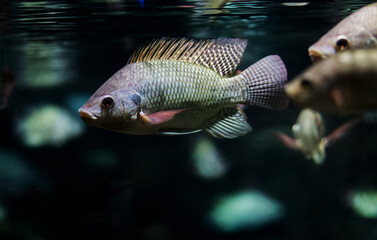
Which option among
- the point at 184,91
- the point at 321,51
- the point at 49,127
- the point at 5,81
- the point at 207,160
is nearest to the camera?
the point at 321,51

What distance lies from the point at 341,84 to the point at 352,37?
527 mm

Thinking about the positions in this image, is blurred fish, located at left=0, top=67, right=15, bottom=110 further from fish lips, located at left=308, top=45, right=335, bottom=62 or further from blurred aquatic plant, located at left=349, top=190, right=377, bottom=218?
blurred aquatic plant, located at left=349, top=190, right=377, bottom=218

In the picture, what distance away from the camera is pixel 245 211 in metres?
6.75

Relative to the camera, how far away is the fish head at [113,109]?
5.88 feet

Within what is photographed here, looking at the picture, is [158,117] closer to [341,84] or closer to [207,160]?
[341,84]

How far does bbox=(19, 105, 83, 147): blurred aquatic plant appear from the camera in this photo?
7.86 meters

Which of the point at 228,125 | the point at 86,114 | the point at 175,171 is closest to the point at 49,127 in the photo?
the point at 175,171

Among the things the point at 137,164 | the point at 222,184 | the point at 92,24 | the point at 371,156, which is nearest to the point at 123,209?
the point at 137,164

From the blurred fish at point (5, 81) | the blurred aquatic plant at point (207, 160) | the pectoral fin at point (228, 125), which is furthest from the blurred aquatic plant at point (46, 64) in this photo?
the pectoral fin at point (228, 125)

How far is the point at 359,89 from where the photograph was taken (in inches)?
47.3

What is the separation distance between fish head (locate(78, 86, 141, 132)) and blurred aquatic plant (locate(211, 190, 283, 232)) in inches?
211

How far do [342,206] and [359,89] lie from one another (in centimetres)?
610

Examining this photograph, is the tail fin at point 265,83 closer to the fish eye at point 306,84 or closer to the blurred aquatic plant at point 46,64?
the fish eye at point 306,84

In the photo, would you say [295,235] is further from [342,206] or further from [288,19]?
[288,19]
